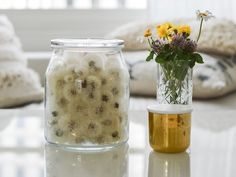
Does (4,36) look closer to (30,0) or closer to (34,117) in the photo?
(30,0)

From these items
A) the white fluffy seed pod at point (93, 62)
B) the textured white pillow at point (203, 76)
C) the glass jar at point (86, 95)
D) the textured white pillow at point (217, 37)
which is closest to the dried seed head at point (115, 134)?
the glass jar at point (86, 95)

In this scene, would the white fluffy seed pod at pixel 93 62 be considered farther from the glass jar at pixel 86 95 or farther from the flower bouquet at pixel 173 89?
the flower bouquet at pixel 173 89

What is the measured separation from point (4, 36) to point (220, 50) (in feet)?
2.96

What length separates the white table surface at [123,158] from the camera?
0.92m

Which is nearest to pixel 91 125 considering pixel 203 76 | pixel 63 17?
pixel 203 76

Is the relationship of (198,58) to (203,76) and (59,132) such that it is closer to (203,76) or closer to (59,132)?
(59,132)

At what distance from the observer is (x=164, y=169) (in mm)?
939

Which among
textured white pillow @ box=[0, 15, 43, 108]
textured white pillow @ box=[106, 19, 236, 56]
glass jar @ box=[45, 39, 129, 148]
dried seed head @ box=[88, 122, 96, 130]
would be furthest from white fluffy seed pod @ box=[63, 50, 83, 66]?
textured white pillow @ box=[106, 19, 236, 56]

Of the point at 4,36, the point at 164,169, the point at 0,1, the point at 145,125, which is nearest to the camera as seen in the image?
the point at 164,169

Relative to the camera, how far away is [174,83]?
111cm

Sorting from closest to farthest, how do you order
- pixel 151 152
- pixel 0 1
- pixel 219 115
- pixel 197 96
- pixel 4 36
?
1. pixel 151 152
2. pixel 219 115
3. pixel 197 96
4. pixel 4 36
5. pixel 0 1

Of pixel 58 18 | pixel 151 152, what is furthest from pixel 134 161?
pixel 58 18

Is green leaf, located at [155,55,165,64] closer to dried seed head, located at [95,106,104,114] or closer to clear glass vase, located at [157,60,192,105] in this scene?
clear glass vase, located at [157,60,192,105]

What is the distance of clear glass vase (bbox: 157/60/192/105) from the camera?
1.08 m
